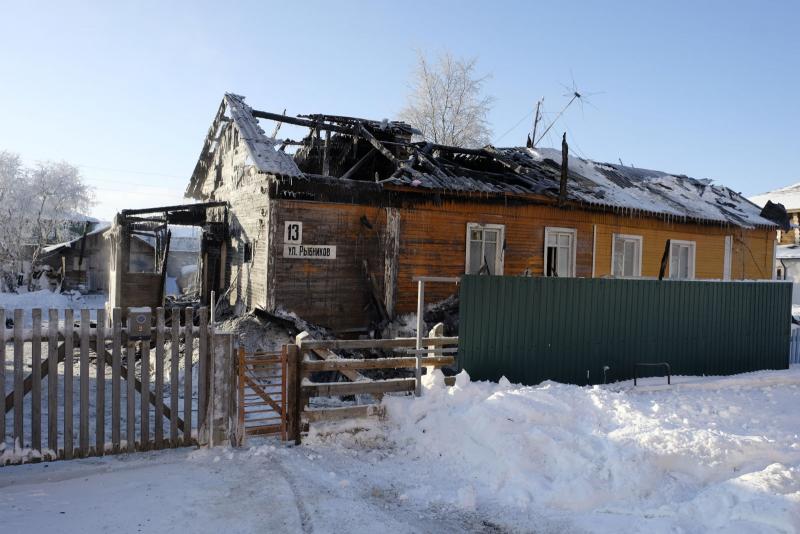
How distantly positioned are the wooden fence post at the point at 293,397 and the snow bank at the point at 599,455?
1173mm

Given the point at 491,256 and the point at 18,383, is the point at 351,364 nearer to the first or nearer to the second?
the point at 18,383

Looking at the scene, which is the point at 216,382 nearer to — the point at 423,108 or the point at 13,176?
the point at 423,108

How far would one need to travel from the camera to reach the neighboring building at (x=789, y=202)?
39.3 meters

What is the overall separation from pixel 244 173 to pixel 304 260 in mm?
3725

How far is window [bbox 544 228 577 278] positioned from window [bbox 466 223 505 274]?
1.69m

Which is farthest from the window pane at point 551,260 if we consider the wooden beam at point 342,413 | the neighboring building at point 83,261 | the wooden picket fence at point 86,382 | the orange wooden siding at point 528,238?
the neighboring building at point 83,261

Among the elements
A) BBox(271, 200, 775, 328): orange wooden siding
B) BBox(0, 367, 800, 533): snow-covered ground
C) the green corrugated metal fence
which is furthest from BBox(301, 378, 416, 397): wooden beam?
BBox(271, 200, 775, 328): orange wooden siding

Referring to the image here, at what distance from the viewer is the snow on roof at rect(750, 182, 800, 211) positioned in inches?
1613

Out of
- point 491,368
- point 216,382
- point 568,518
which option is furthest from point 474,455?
point 216,382

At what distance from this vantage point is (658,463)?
231 inches

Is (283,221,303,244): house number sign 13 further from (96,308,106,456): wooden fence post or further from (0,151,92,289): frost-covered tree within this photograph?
(0,151,92,289): frost-covered tree

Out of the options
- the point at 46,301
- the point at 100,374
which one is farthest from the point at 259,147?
the point at 46,301

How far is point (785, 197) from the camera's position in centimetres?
4328

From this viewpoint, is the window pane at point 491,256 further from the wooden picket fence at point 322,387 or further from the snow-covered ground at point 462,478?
the snow-covered ground at point 462,478
